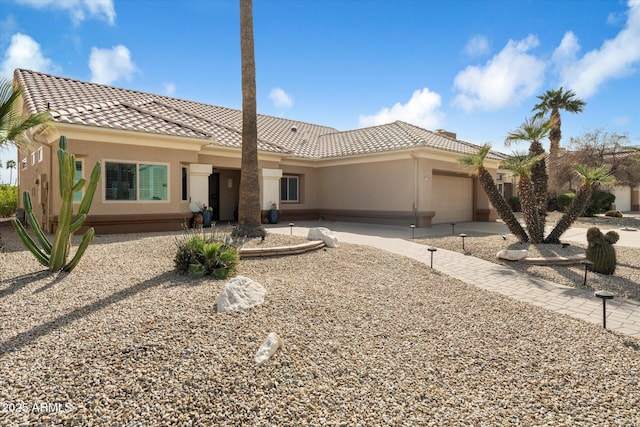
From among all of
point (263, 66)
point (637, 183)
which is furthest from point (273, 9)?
point (637, 183)

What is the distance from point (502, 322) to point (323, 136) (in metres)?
21.8

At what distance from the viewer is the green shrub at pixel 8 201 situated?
71.1ft

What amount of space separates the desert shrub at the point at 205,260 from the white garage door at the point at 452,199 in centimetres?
1425

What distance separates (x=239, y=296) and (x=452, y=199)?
17.6 meters

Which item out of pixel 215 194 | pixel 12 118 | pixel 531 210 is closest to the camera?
pixel 12 118

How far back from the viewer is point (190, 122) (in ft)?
53.7

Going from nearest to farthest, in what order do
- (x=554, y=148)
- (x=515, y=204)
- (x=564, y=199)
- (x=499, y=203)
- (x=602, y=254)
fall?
1. (x=602, y=254)
2. (x=499, y=203)
3. (x=564, y=199)
4. (x=515, y=204)
5. (x=554, y=148)

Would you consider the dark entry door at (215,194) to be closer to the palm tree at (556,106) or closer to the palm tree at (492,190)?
the palm tree at (492,190)

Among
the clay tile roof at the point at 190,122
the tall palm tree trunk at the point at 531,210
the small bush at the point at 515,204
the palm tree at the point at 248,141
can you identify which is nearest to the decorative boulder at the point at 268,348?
the palm tree at the point at 248,141

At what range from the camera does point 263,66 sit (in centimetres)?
1130

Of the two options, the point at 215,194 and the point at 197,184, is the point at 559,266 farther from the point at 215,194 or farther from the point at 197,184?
the point at 215,194

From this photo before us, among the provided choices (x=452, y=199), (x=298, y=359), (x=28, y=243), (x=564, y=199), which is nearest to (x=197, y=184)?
(x=28, y=243)

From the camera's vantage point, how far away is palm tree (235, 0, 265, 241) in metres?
10.3

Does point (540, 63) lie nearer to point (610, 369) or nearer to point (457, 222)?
point (457, 222)
